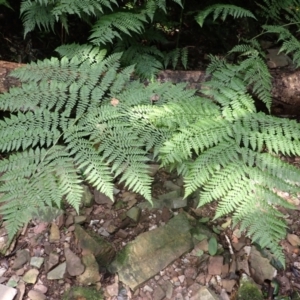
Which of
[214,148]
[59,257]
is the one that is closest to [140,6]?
[214,148]

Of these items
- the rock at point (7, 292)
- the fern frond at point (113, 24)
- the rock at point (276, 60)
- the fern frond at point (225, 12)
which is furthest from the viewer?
the rock at point (276, 60)

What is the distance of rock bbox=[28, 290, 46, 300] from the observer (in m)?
2.72

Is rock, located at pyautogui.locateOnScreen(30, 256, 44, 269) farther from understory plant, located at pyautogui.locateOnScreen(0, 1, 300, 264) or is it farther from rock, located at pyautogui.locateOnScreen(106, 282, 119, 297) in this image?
rock, located at pyautogui.locateOnScreen(106, 282, 119, 297)

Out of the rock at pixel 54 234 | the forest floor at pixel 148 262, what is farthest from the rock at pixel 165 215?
the rock at pixel 54 234

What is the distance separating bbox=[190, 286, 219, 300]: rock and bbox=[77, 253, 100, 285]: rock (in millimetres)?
771

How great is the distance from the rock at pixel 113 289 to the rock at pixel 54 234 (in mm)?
606

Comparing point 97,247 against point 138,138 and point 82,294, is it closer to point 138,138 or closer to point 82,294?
point 82,294

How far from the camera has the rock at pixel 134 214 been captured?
317 cm

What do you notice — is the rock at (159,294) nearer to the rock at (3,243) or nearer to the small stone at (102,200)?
the small stone at (102,200)

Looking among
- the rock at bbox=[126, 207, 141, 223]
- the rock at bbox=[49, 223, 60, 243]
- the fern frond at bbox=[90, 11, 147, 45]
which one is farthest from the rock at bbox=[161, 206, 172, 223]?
the fern frond at bbox=[90, 11, 147, 45]

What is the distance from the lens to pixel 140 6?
3.75m

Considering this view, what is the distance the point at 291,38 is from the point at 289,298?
2.37 metres

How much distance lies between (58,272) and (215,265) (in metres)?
1.26

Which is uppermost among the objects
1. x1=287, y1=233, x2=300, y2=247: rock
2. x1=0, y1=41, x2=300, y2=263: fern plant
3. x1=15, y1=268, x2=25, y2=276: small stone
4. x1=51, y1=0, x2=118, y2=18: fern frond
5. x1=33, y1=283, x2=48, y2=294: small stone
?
x1=51, y1=0, x2=118, y2=18: fern frond
